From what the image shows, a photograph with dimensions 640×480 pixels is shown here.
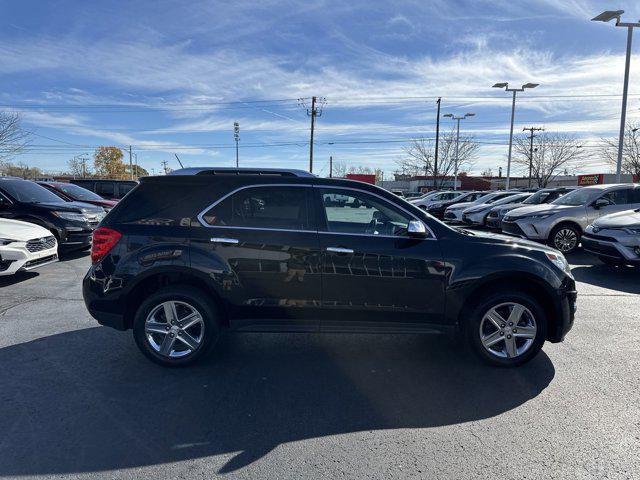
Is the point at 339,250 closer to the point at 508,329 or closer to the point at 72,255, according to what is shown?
the point at 508,329

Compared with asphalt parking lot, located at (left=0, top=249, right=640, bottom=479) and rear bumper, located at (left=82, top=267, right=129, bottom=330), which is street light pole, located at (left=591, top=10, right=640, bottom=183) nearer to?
asphalt parking lot, located at (left=0, top=249, right=640, bottom=479)

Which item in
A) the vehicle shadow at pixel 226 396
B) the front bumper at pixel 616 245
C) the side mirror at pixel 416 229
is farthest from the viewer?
the front bumper at pixel 616 245

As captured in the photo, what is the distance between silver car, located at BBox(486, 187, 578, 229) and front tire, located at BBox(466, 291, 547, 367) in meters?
10.9

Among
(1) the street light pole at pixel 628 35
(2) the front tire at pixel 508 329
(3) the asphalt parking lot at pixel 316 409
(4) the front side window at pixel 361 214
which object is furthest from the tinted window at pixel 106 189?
(1) the street light pole at pixel 628 35

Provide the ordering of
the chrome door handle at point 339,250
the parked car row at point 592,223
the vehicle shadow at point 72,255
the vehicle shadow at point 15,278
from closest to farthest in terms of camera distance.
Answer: the chrome door handle at point 339,250 < the vehicle shadow at point 15,278 < the parked car row at point 592,223 < the vehicle shadow at point 72,255

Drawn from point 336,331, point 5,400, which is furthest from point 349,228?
point 5,400

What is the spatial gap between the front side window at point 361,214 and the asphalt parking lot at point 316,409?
1305 millimetres

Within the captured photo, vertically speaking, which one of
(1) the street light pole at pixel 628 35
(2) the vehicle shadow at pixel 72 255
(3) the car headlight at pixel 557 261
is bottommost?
(2) the vehicle shadow at pixel 72 255

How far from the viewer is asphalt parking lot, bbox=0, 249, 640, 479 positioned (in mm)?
2604

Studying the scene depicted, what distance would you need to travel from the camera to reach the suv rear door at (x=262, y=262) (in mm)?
3803

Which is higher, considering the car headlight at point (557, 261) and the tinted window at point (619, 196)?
the tinted window at point (619, 196)

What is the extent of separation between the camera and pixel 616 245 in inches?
302

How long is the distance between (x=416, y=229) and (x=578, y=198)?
9394mm

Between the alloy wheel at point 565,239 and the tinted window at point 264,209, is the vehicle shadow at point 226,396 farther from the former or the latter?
the alloy wheel at point 565,239
